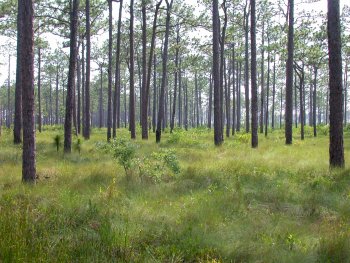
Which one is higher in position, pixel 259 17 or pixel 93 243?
pixel 259 17

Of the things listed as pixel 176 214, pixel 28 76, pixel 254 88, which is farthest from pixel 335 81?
pixel 28 76

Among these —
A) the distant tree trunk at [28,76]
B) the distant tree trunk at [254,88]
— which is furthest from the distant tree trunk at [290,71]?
the distant tree trunk at [28,76]

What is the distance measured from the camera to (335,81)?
966 centimetres

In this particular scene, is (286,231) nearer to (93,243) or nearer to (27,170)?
(93,243)

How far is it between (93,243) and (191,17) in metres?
22.3

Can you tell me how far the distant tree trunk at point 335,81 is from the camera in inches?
378

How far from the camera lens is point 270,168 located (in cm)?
1014

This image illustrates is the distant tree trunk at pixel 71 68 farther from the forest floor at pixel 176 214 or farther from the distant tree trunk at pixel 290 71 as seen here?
the distant tree trunk at pixel 290 71

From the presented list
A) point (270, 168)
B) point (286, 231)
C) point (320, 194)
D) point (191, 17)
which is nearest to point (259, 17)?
point (191, 17)

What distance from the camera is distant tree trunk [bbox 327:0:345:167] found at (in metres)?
9.61

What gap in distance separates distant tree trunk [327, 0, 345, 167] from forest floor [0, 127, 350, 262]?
0.81m

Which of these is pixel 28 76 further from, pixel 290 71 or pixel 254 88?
pixel 290 71

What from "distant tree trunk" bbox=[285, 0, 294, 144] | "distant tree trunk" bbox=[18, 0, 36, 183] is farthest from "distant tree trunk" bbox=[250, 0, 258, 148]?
"distant tree trunk" bbox=[18, 0, 36, 183]

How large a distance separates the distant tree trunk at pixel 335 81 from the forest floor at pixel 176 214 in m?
0.81
